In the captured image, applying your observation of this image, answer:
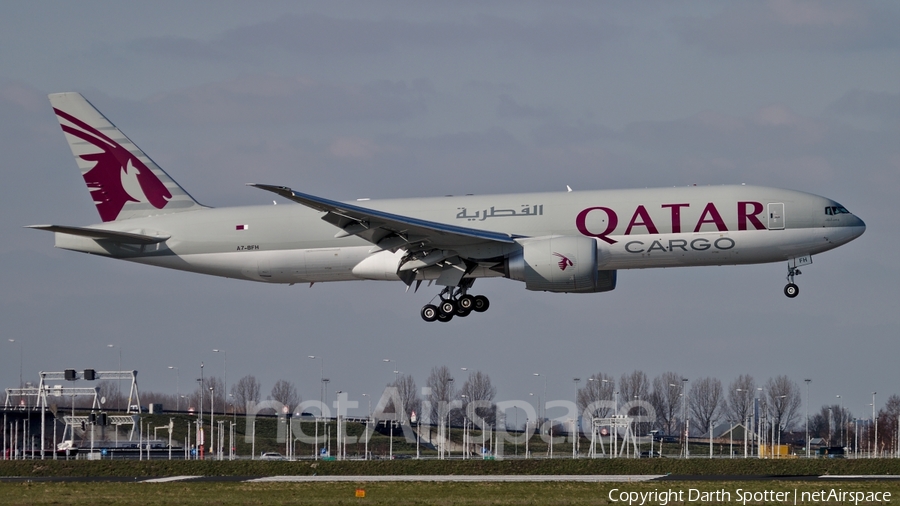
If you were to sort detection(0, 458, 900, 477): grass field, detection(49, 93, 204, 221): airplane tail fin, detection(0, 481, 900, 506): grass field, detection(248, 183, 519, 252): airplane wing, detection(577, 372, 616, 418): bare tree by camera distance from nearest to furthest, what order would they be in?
detection(0, 481, 900, 506): grass field, detection(248, 183, 519, 252): airplane wing, detection(49, 93, 204, 221): airplane tail fin, detection(0, 458, 900, 477): grass field, detection(577, 372, 616, 418): bare tree

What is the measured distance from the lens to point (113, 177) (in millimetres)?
55344

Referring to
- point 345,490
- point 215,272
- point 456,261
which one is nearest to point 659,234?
point 456,261

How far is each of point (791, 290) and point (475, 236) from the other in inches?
540

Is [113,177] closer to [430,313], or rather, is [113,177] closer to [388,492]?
[430,313]

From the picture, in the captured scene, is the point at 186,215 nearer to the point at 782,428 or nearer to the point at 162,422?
the point at 162,422

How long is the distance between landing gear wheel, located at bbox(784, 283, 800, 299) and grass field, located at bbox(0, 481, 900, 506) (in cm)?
967

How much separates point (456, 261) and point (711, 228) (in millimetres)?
10407

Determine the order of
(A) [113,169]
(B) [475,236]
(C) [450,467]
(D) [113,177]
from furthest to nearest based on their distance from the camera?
(C) [450,467], (A) [113,169], (D) [113,177], (B) [475,236]

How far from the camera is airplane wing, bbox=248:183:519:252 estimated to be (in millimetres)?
44969

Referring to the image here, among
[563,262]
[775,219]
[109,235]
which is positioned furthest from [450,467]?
[775,219]

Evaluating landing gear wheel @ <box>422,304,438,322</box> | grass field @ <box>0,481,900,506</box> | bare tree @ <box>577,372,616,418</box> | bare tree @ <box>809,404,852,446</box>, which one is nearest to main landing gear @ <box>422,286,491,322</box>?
landing gear wheel @ <box>422,304,438,322</box>

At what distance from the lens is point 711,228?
46.3m

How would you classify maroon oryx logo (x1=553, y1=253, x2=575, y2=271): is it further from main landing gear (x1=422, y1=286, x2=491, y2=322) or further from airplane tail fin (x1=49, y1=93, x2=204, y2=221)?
airplane tail fin (x1=49, y1=93, x2=204, y2=221)

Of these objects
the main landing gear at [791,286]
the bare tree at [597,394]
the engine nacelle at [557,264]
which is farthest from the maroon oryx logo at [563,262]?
the bare tree at [597,394]
